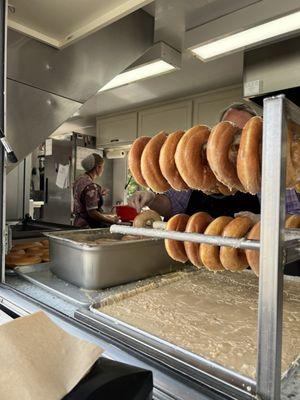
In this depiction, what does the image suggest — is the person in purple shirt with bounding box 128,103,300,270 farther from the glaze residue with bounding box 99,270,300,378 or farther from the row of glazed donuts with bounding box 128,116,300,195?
the row of glazed donuts with bounding box 128,116,300,195

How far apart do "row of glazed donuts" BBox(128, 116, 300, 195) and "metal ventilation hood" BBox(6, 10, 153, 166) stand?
0.81m

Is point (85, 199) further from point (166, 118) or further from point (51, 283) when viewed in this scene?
point (51, 283)

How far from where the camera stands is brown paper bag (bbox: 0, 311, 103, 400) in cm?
43

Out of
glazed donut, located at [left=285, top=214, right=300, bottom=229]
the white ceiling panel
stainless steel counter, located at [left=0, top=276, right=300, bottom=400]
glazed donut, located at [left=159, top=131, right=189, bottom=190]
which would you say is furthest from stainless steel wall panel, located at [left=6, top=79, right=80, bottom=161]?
glazed donut, located at [left=285, top=214, right=300, bottom=229]

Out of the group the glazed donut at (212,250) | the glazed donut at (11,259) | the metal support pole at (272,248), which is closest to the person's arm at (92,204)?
the glazed donut at (11,259)

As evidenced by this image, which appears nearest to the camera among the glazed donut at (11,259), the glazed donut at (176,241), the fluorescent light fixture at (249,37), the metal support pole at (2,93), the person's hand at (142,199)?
the glazed donut at (176,241)

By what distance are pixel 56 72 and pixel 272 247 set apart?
4.48 feet

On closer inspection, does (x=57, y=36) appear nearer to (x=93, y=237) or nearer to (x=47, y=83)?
(x=47, y=83)

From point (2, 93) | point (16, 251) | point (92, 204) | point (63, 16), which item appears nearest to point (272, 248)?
point (2, 93)

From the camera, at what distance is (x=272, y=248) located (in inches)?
15.3

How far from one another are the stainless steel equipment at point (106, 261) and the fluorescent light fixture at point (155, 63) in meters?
1.20

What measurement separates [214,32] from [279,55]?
0.59 m

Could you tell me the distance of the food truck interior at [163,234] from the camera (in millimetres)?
429

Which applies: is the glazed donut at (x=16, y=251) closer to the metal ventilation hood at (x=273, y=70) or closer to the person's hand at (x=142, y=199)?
the person's hand at (x=142, y=199)
